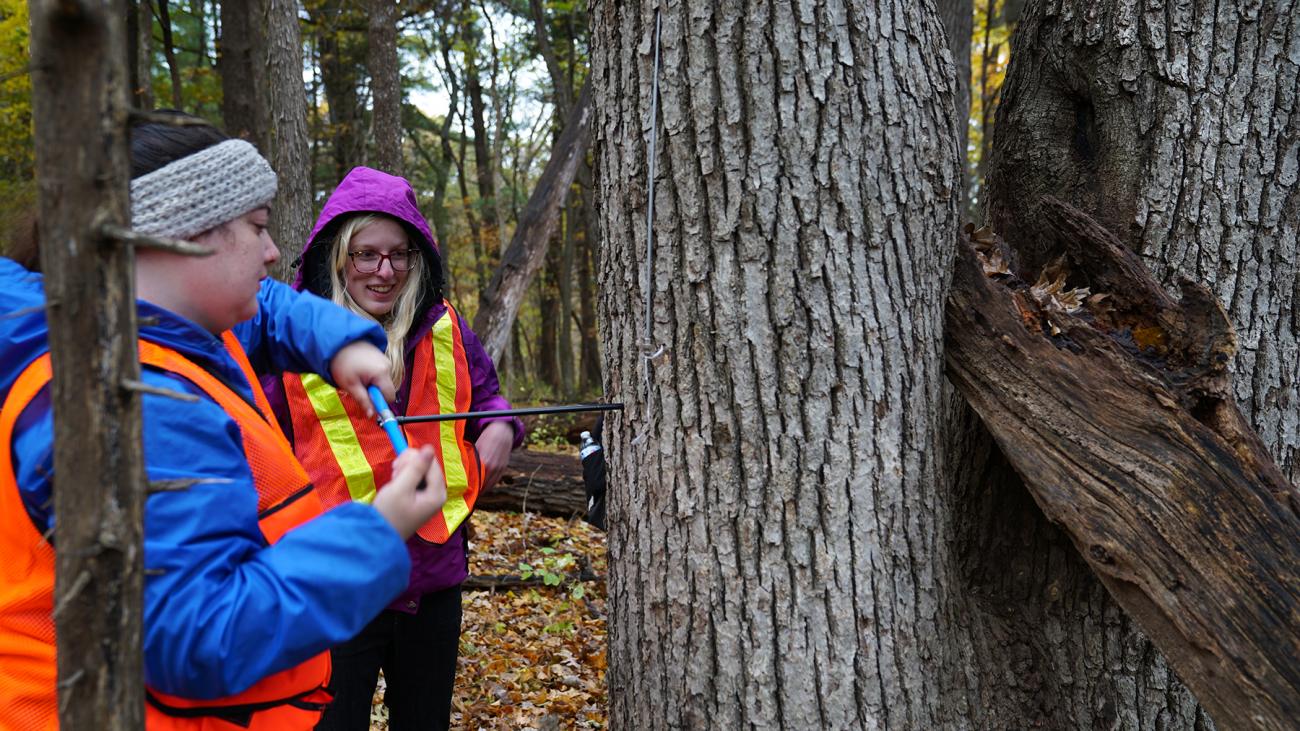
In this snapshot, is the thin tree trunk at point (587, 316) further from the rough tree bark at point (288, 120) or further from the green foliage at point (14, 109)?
the rough tree bark at point (288, 120)

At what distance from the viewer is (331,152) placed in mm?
19297

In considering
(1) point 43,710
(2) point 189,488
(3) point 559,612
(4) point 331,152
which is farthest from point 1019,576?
(4) point 331,152

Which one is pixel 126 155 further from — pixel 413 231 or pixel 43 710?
pixel 413 231

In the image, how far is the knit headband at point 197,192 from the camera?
1.62 meters

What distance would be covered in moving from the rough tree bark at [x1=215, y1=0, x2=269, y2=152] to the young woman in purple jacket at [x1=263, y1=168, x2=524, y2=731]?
760 cm

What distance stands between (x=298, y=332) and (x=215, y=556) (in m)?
1.02

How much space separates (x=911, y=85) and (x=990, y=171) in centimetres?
74

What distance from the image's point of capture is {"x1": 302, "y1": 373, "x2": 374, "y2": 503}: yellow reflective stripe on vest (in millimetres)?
2787

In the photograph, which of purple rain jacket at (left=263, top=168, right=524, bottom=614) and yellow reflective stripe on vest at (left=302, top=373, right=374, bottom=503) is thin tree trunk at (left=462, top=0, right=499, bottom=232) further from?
yellow reflective stripe on vest at (left=302, top=373, right=374, bottom=503)

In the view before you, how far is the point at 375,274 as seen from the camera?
3.02 m

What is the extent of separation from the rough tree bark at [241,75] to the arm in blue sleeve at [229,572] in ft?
30.4

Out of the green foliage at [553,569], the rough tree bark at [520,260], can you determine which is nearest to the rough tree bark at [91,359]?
the green foliage at [553,569]

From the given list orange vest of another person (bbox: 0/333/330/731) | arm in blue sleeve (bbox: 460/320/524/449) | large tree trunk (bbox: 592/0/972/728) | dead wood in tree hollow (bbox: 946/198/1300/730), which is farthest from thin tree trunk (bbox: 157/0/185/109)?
dead wood in tree hollow (bbox: 946/198/1300/730)

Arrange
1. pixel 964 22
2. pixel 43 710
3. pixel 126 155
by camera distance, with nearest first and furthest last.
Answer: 1. pixel 126 155
2. pixel 43 710
3. pixel 964 22
